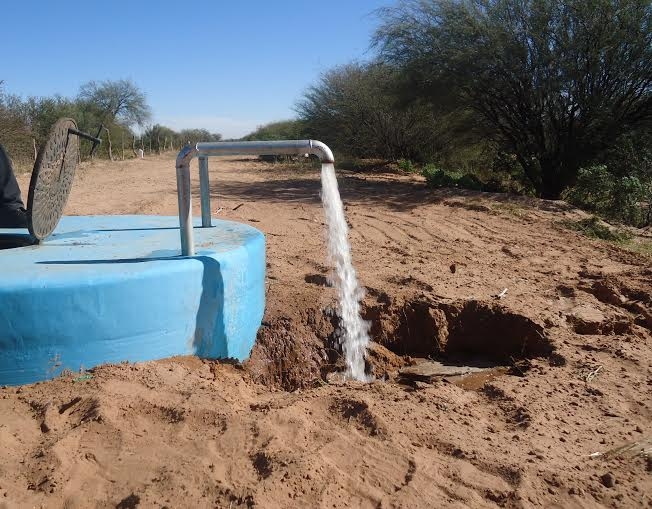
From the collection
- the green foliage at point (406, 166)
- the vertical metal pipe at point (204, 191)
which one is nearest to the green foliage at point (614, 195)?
the vertical metal pipe at point (204, 191)

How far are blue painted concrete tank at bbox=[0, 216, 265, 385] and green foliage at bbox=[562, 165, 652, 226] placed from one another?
7008 millimetres

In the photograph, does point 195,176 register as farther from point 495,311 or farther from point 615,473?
point 615,473

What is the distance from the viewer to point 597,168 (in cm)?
942

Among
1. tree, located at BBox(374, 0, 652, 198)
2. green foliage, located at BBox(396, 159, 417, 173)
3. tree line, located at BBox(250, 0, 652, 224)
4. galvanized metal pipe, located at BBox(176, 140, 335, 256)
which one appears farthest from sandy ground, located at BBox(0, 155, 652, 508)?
green foliage, located at BBox(396, 159, 417, 173)

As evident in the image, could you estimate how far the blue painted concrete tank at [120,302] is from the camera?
258cm

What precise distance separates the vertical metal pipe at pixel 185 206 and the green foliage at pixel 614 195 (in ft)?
24.5

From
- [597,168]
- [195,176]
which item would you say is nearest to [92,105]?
[195,176]

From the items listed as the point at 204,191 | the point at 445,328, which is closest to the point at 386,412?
the point at 445,328

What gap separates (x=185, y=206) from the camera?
3086 mm

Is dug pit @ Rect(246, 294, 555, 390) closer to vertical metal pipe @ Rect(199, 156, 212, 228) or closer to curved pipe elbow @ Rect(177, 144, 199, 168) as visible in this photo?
vertical metal pipe @ Rect(199, 156, 212, 228)

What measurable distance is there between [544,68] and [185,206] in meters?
9.55

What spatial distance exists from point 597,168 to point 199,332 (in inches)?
326

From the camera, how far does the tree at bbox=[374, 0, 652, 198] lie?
10.2m

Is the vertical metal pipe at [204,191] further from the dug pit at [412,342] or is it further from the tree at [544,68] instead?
the tree at [544,68]
